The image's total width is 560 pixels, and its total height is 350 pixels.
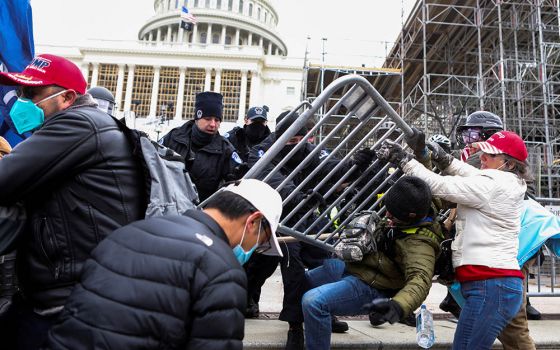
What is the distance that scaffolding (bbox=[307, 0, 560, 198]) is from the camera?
13031 millimetres

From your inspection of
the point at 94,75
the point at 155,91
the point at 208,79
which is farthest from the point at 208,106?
the point at 94,75

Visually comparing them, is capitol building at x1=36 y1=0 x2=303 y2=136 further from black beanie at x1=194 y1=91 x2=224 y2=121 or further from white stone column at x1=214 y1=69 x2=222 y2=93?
black beanie at x1=194 y1=91 x2=224 y2=121

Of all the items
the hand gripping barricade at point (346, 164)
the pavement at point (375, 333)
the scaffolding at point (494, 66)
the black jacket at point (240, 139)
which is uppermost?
the scaffolding at point (494, 66)

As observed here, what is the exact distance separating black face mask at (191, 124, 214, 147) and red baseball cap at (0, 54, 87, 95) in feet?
7.33

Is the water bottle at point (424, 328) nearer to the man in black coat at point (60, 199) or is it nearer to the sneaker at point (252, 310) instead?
the man in black coat at point (60, 199)

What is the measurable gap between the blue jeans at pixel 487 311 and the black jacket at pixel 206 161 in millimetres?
2289

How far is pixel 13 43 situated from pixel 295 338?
351cm

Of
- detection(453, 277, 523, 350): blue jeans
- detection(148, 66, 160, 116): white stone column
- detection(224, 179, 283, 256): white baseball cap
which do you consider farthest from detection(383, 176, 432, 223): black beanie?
detection(148, 66, 160, 116): white stone column

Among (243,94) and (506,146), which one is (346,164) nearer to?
(506,146)

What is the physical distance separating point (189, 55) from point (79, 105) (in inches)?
2258

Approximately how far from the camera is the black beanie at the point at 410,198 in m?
2.71

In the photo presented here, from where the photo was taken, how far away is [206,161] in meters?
4.22

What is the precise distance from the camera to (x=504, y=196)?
273 cm

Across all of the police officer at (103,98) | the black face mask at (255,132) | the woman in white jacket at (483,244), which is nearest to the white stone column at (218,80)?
the black face mask at (255,132)
